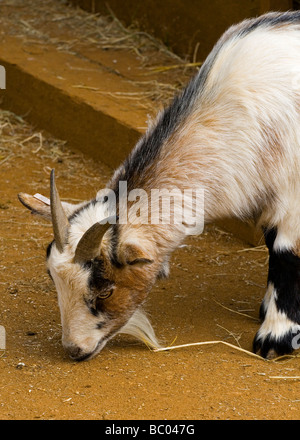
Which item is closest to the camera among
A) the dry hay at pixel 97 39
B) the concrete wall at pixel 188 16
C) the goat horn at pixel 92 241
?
the goat horn at pixel 92 241

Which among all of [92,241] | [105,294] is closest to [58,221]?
[92,241]

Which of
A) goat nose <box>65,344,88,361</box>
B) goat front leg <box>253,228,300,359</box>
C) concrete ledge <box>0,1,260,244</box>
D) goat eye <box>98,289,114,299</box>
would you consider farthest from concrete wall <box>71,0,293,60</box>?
goat nose <box>65,344,88,361</box>

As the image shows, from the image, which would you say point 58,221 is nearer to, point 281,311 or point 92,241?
point 92,241

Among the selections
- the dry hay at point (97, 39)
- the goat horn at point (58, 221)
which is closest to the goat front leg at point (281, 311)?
the goat horn at point (58, 221)

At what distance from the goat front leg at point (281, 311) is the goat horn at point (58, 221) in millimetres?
1078

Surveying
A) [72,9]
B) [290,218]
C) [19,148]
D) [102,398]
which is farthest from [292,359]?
[72,9]

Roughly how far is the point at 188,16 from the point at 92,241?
3.87 metres

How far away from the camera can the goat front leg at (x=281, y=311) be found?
440 cm

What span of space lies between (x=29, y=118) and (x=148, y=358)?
3.80m

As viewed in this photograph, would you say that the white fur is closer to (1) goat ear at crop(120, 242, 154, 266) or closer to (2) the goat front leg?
(2) the goat front leg

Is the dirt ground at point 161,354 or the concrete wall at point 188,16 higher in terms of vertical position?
the concrete wall at point 188,16

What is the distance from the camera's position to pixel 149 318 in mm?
4816

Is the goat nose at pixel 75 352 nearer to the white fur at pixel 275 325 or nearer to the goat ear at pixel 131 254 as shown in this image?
the goat ear at pixel 131 254
